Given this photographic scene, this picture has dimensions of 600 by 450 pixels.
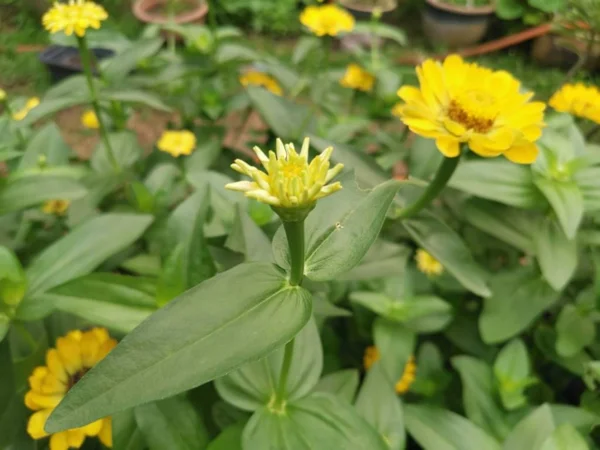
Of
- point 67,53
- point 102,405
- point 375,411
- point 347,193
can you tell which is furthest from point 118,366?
point 67,53

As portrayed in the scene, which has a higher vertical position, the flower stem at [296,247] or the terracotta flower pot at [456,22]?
the flower stem at [296,247]

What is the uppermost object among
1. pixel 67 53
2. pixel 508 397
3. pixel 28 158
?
pixel 28 158

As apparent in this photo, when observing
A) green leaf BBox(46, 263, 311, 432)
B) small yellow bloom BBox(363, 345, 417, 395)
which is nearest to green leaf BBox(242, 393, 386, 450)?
green leaf BBox(46, 263, 311, 432)

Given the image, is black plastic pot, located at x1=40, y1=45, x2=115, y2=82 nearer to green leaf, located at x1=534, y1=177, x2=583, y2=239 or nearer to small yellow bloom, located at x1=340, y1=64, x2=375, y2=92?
small yellow bloom, located at x1=340, y1=64, x2=375, y2=92

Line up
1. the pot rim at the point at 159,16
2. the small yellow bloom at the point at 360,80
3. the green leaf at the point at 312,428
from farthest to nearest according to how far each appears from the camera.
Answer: the pot rim at the point at 159,16, the small yellow bloom at the point at 360,80, the green leaf at the point at 312,428

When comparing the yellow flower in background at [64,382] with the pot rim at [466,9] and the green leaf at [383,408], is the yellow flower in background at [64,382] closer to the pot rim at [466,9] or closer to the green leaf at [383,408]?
the green leaf at [383,408]

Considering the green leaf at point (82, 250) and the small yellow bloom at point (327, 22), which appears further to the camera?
the small yellow bloom at point (327, 22)

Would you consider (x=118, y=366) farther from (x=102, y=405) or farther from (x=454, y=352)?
(x=454, y=352)

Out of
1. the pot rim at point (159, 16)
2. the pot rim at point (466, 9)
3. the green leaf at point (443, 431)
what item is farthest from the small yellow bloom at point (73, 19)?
the pot rim at point (466, 9)
